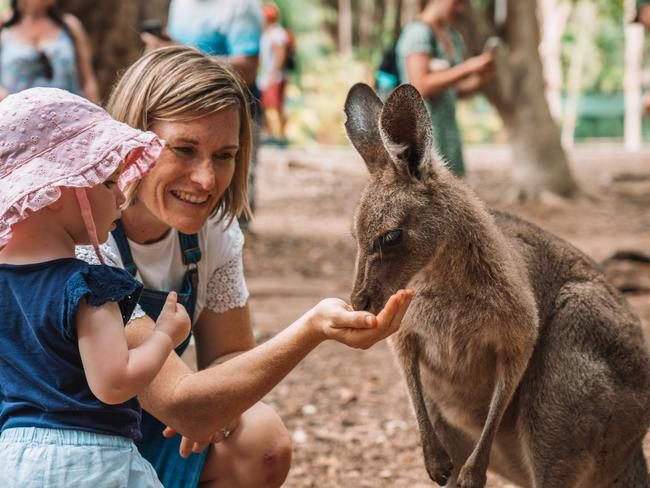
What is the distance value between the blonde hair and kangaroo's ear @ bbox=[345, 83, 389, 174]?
264mm

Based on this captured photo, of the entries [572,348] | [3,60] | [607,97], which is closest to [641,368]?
[572,348]

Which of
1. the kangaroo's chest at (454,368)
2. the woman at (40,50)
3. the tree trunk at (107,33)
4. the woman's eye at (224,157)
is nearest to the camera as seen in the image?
the woman's eye at (224,157)

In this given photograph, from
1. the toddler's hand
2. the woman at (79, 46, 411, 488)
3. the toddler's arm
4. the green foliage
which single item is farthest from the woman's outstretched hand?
the green foliage

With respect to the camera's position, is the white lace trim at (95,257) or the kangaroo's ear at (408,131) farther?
the kangaroo's ear at (408,131)

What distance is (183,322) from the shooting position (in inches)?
73.0

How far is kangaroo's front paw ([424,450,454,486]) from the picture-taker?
2.45 meters

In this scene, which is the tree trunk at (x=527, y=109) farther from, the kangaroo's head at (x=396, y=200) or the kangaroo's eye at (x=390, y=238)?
the kangaroo's eye at (x=390, y=238)

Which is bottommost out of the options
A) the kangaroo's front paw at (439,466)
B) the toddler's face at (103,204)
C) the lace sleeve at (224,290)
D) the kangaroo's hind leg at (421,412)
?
the kangaroo's front paw at (439,466)

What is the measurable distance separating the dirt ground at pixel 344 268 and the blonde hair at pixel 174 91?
84cm

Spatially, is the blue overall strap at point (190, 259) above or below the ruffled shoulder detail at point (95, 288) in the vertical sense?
below

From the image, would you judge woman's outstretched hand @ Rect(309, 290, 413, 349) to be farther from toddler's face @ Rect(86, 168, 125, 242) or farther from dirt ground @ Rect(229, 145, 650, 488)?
dirt ground @ Rect(229, 145, 650, 488)

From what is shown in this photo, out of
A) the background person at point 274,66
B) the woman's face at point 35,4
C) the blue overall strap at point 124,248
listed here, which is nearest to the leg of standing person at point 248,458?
the blue overall strap at point 124,248

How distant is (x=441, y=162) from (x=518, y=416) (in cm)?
71

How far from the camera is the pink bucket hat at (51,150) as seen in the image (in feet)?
5.79
